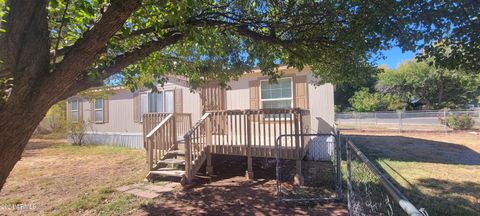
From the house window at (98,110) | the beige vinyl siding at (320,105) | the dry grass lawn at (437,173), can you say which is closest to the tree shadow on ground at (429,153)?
the dry grass lawn at (437,173)

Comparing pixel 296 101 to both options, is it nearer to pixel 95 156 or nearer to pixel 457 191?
pixel 457 191

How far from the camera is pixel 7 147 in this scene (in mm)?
2352

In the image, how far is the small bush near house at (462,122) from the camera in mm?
16891

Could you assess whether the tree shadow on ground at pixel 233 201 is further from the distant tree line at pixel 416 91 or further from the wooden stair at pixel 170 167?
the distant tree line at pixel 416 91

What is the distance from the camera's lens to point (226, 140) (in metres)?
7.65

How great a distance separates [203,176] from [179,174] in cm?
64

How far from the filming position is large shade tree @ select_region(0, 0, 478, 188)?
7.80 ft

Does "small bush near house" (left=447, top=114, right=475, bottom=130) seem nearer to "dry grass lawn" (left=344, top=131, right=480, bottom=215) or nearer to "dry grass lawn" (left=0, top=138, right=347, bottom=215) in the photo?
"dry grass lawn" (left=344, top=131, right=480, bottom=215)

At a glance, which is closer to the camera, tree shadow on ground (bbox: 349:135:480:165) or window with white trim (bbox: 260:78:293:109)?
tree shadow on ground (bbox: 349:135:480:165)

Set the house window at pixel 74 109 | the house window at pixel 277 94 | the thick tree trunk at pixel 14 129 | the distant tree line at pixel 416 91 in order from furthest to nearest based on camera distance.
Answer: the distant tree line at pixel 416 91, the house window at pixel 74 109, the house window at pixel 277 94, the thick tree trunk at pixel 14 129

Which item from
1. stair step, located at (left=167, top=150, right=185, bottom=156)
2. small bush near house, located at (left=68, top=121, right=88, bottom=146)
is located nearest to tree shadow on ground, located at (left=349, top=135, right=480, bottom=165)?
stair step, located at (left=167, top=150, right=185, bottom=156)

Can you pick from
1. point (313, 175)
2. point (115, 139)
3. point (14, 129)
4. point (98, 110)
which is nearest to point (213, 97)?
point (313, 175)

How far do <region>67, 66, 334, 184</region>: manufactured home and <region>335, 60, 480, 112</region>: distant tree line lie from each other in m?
24.0

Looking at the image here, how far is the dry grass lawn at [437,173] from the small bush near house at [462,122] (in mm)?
5948
